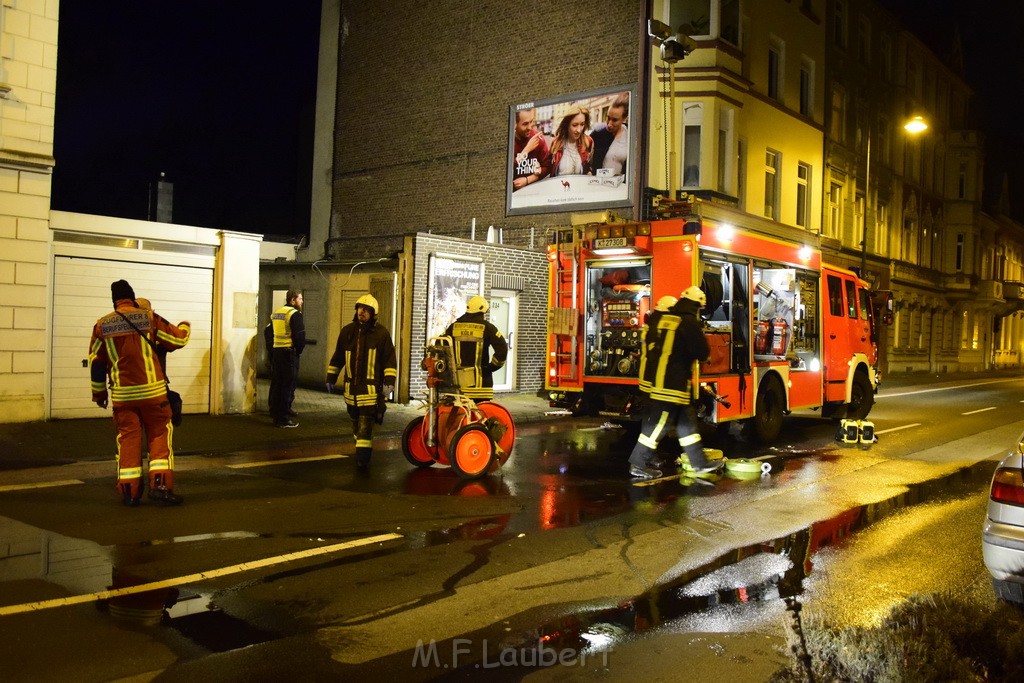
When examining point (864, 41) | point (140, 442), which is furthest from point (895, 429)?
point (864, 41)

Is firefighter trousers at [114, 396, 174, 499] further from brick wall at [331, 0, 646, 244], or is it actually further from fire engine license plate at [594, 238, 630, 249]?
brick wall at [331, 0, 646, 244]

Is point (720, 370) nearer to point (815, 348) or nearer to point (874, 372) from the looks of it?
point (815, 348)

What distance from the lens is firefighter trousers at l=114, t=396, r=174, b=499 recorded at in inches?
282

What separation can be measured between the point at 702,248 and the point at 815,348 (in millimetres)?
3852

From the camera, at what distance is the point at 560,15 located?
2170 cm

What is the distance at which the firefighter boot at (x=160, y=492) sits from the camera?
7355 mm

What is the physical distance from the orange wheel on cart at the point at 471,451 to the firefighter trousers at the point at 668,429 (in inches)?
61.9

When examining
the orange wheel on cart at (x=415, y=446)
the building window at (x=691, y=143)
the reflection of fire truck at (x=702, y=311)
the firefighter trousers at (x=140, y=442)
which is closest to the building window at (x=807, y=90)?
the building window at (x=691, y=143)

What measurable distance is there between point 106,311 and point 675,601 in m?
10.3

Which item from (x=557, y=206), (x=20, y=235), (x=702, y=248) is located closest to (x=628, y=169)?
(x=557, y=206)

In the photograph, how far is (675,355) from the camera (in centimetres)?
909

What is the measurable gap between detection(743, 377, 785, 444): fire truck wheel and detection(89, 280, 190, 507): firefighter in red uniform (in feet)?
25.8

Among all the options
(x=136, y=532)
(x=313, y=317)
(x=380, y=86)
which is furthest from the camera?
(x=380, y=86)

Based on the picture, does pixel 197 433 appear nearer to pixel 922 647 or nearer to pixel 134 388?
pixel 134 388
